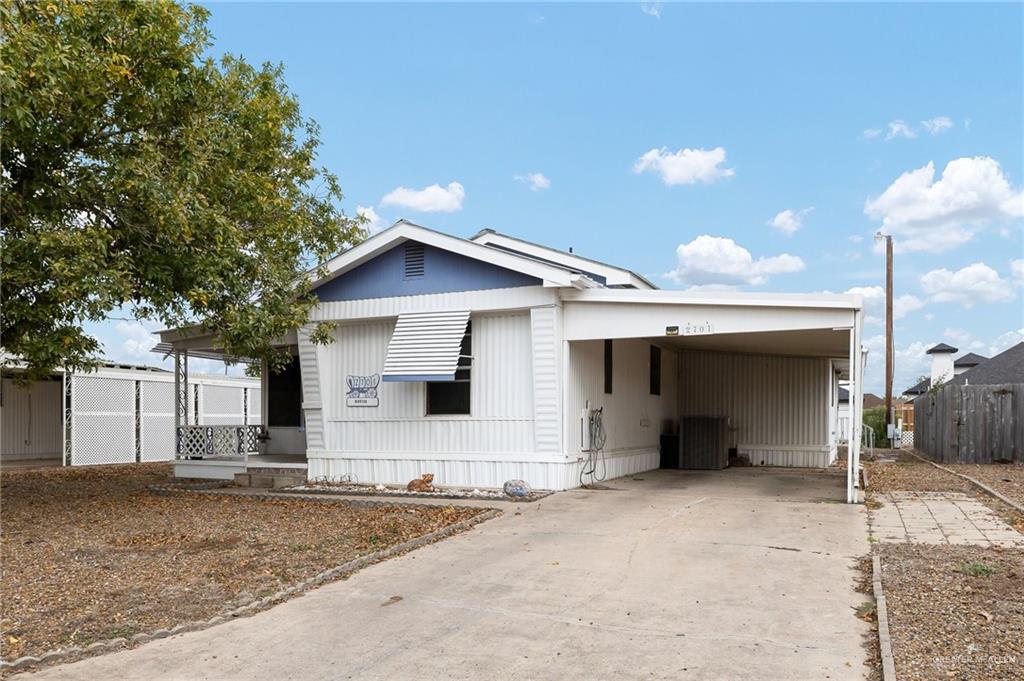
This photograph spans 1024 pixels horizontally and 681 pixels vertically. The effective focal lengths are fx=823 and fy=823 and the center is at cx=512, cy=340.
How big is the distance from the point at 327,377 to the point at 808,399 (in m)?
10.4

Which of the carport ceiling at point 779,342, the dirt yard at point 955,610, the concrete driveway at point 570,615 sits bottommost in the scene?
the concrete driveway at point 570,615

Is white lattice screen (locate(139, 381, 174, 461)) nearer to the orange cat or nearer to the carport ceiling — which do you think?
the orange cat

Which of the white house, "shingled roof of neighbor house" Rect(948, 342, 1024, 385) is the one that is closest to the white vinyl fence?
the white house

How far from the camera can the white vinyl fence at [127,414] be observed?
21844 millimetres

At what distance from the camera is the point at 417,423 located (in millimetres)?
13477

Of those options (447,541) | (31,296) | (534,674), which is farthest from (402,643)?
(31,296)

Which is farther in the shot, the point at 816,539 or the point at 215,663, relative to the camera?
the point at 816,539

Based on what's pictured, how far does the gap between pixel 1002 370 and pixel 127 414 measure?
90.5 ft

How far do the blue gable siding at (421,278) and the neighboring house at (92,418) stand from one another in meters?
10.3

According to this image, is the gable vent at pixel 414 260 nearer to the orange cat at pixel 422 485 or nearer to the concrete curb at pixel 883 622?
the orange cat at pixel 422 485

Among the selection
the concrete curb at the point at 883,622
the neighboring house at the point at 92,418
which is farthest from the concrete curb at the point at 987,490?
the neighboring house at the point at 92,418

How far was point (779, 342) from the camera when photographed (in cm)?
1470

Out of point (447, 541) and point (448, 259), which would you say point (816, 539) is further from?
Answer: point (448, 259)

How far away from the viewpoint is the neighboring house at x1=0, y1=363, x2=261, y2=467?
21.8 m
